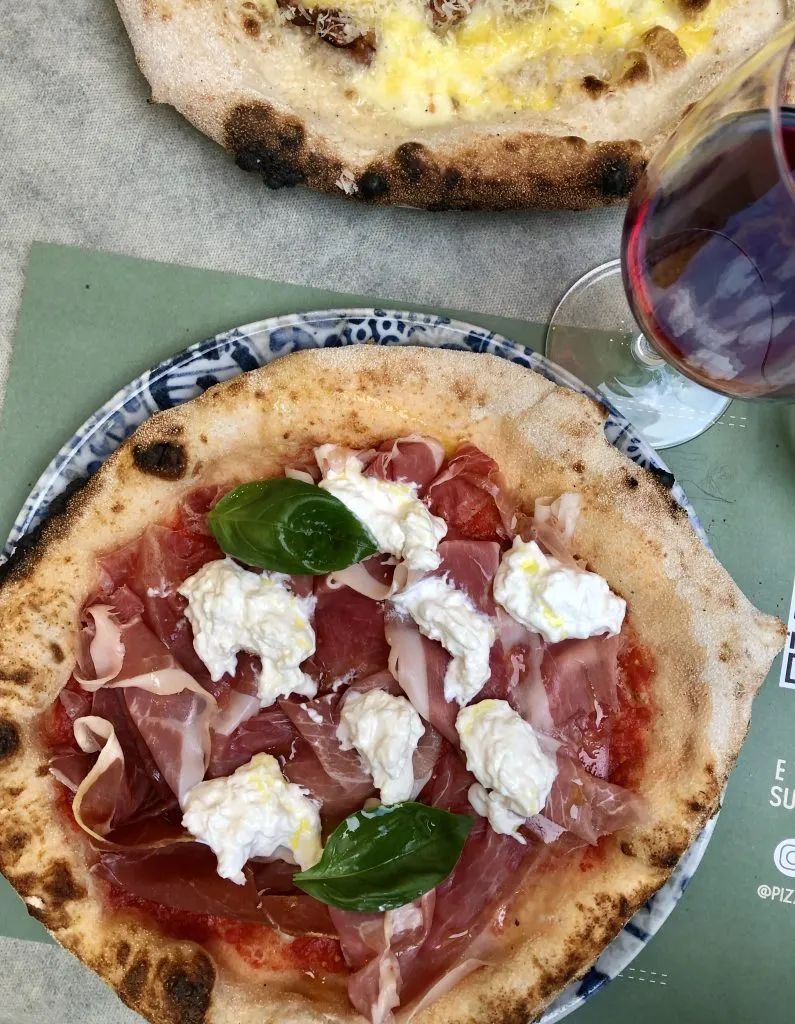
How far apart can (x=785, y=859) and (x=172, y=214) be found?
5.34ft

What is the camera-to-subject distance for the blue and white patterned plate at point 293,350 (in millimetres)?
1438

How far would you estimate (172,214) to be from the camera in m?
1.64

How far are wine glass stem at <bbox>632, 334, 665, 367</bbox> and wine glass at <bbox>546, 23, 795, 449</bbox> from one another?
1.38 ft

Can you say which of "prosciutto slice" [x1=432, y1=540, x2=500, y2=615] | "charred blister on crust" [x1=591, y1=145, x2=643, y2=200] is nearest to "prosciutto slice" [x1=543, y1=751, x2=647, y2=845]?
"prosciutto slice" [x1=432, y1=540, x2=500, y2=615]

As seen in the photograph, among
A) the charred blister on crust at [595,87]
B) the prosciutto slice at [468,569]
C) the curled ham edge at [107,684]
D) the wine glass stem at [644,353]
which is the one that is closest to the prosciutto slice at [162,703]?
the curled ham edge at [107,684]

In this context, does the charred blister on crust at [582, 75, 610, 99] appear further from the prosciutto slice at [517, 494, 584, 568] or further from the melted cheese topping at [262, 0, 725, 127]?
the prosciutto slice at [517, 494, 584, 568]

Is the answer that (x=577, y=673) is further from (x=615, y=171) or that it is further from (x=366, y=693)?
(x=615, y=171)

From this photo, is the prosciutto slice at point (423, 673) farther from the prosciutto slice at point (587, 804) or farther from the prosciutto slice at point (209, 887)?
the prosciutto slice at point (209, 887)

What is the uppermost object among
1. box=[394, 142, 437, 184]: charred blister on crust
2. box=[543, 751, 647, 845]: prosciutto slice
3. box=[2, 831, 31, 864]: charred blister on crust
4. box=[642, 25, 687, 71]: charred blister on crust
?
box=[642, 25, 687, 71]: charred blister on crust

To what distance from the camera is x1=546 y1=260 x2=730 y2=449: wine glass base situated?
1.63 metres

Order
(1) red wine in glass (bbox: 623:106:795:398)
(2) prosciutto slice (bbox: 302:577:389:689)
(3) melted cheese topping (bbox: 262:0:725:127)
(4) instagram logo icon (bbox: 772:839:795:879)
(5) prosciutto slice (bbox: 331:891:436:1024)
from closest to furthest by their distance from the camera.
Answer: (1) red wine in glass (bbox: 623:106:795:398), (5) prosciutto slice (bbox: 331:891:436:1024), (2) prosciutto slice (bbox: 302:577:389:689), (3) melted cheese topping (bbox: 262:0:725:127), (4) instagram logo icon (bbox: 772:839:795:879)

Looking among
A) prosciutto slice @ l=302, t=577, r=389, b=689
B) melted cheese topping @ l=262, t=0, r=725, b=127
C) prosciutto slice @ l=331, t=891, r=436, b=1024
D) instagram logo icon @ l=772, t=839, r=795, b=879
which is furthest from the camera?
instagram logo icon @ l=772, t=839, r=795, b=879

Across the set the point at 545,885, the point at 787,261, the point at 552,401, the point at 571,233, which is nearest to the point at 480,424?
the point at 552,401

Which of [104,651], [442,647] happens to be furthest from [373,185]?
[104,651]
